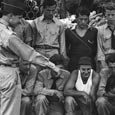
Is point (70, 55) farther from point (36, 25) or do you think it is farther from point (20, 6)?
point (20, 6)

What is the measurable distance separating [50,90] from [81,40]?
1.18 metres

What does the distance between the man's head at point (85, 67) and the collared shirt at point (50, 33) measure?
0.70 metres

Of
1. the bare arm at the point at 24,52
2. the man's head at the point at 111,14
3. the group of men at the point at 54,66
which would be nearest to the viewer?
the bare arm at the point at 24,52

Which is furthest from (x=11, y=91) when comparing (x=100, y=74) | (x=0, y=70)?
(x=100, y=74)

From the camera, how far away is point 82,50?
8.25m

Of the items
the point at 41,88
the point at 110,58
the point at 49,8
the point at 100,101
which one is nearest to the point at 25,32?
the point at 49,8

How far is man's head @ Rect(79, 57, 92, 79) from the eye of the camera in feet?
25.5

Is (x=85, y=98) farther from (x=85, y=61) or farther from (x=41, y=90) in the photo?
(x=41, y=90)

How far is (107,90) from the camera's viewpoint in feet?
25.3

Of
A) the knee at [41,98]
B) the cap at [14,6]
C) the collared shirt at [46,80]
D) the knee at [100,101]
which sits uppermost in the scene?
the cap at [14,6]

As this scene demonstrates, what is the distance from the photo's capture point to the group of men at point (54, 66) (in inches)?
262

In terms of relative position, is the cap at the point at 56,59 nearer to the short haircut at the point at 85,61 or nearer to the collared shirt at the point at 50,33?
the short haircut at the point at 85,61

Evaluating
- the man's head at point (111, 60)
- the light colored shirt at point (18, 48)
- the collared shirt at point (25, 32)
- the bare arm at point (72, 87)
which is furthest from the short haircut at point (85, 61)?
the light colored shirt at point (18, 48)

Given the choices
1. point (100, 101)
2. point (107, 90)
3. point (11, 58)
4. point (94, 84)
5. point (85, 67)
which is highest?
point (11, 58)
